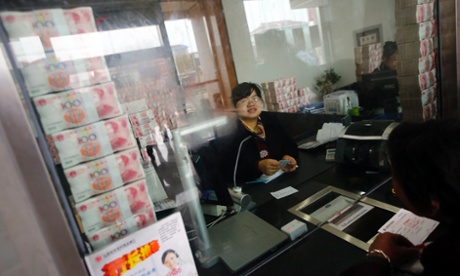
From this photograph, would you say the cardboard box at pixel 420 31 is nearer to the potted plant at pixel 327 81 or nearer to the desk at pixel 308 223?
the potted plant at pixel 327 81

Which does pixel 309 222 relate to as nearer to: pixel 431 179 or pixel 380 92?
pixel 431 179

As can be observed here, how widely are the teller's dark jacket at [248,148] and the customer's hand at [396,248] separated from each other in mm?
623

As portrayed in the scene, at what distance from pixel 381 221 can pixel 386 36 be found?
1.38 m

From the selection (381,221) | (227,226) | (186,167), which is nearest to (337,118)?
(381,221)

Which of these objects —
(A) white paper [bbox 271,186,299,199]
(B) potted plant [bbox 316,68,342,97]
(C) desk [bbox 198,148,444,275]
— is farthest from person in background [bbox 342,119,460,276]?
(B) potted plant [bbox 316,68,342,97]

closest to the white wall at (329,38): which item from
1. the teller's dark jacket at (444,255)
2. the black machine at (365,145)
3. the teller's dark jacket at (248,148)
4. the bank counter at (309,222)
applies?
the teller's dark jacket at (248,148)

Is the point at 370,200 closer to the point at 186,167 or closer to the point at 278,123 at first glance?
the point at 278,123

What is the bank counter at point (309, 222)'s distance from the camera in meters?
0.88

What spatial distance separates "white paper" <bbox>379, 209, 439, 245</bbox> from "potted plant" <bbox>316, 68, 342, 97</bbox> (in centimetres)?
89

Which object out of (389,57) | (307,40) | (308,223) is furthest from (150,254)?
(389,57)

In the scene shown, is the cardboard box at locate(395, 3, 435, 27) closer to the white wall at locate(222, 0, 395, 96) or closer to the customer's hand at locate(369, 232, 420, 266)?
the white wall at locate(222, 0, 395, 96)

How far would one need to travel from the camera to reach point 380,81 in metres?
1.91

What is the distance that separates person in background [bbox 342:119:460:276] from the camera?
61 centimetres

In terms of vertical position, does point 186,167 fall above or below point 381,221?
above
